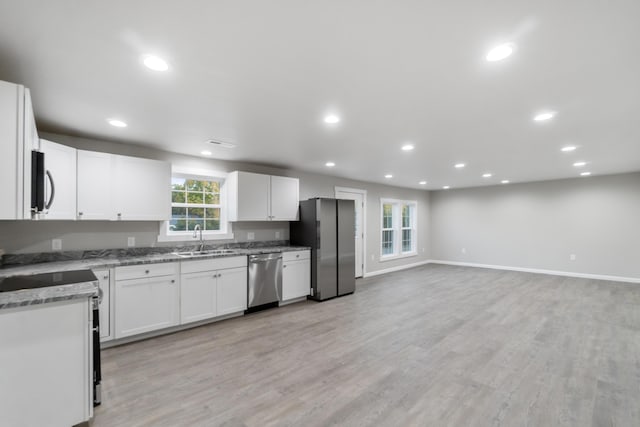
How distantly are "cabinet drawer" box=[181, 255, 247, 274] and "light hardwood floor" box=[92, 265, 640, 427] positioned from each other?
0.77 meters

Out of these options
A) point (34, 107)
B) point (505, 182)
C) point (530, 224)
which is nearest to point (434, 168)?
point (505, 182)

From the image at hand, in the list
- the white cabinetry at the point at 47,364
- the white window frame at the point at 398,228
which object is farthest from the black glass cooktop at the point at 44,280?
the white window frame at the point at 398,228

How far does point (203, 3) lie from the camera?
1.39 meters

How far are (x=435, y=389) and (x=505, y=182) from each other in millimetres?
7091

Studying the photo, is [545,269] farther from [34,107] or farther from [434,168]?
[34,107]

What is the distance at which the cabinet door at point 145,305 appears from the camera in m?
3.26

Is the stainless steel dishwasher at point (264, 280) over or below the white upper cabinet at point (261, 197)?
below

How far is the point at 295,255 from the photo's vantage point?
5023 mm

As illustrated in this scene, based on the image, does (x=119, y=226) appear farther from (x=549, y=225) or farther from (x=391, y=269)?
(x=549, y=225)

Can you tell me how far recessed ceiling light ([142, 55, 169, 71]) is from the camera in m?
1.86

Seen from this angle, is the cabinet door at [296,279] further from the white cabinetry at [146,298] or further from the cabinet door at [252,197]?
the white cabinetry at [146,298]

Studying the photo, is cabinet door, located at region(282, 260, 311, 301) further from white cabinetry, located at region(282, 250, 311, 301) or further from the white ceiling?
the white ceiling

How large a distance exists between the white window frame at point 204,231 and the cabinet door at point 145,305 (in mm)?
807

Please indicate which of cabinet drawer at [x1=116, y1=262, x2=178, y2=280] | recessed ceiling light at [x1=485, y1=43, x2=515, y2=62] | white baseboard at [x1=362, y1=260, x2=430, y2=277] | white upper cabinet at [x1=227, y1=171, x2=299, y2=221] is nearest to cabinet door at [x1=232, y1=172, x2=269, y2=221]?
white upper cabinet at [x1=227, y1=171, x2=299, y2=221]
